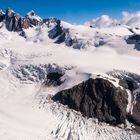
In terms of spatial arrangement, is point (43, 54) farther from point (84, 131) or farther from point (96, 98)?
point (84, 131)

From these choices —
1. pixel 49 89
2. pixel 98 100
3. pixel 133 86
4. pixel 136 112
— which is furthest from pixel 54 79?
pixel 136 112

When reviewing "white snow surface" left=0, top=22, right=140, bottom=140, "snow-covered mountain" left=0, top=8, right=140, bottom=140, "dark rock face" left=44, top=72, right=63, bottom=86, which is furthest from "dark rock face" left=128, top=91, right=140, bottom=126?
"dark rock face" left=44, top=72, right=63, bottom=86

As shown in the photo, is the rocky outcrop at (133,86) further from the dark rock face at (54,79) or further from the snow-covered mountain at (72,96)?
the dark rock face at (54,79)

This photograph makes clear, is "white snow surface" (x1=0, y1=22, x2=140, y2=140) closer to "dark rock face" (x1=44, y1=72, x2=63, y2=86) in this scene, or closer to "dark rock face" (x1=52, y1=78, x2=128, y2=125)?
→ "dark rock face" (x1=44, y1=72, x2=63, y2=86)

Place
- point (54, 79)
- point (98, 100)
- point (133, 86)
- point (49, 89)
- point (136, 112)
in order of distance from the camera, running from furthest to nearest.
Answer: point (54, 79)
point (49, 89)
point (133, 86)
point (98, 100)
point (136, 112)

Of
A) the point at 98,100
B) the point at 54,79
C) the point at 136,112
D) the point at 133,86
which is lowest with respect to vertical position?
the point at 136,112

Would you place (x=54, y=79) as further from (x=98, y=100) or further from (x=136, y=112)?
(x=136, y=112)

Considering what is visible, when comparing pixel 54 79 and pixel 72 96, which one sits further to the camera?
pixel 54 79
